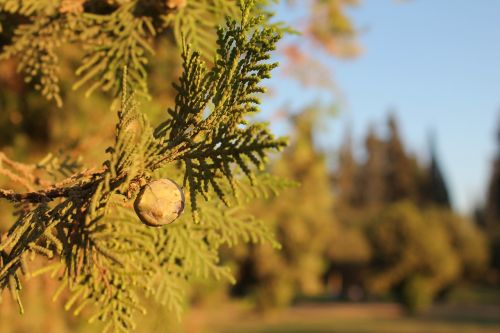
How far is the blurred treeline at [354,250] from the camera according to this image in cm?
3275

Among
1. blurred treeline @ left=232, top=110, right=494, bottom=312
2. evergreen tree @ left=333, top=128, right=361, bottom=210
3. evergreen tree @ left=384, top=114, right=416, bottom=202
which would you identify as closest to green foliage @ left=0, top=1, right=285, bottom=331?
blurred treeline @ left=232, top=110, right=494, bottom=312

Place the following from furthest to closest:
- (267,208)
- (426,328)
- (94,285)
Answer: (426,328), (267,208), (94,285)

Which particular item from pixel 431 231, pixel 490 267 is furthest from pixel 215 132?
pixel 490 267

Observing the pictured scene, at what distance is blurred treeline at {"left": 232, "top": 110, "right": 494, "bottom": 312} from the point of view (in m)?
32.8

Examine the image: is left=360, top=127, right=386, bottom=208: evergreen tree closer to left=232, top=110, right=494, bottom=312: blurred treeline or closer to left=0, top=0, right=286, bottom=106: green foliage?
left=232, top=110, right=494, bottom=312: blurred treeline

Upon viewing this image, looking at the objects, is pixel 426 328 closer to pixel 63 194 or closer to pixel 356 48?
pixel 356 48

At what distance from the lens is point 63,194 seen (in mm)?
1601

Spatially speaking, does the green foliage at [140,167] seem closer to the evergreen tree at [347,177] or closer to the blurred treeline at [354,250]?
the blurred treeline at [354,250]

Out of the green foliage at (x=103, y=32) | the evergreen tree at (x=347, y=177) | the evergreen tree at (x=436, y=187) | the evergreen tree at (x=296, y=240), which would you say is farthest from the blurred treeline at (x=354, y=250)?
the evergreen tree at (x=347, y=177)

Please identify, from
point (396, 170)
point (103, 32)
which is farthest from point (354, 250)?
point (103, 32)

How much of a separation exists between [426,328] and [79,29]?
3939cm

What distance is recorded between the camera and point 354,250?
48.1 m

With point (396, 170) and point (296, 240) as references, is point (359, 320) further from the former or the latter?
point (396, 170)

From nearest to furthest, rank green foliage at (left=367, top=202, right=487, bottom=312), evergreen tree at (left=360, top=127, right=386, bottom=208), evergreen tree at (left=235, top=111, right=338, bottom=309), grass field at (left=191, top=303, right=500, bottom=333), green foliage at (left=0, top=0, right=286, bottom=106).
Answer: green foliage at (left=0, top=0, right=286, bottom=106) → evergreen tree at (left=235, top=111, right=338, bottom=309) → grass field at (left=191, top=303, right=500, bottom=333) → green foliage at (left=367, top=202, right=487, bottom=312) → evergreen tree at (left=360, top=127, right=386, bottom=208)
